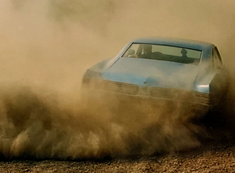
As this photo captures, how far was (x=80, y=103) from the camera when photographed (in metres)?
4.34

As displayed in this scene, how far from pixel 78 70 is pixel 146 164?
3.67 m

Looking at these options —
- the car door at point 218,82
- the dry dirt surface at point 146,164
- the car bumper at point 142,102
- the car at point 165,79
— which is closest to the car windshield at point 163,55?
the car at point 165,79

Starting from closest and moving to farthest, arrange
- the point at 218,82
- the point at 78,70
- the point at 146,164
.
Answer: the point at 146,164, the point at 218,82, the point at 78,70

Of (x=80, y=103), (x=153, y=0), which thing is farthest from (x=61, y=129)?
(x=153, y=0)

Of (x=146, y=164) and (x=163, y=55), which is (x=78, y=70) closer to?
(x=163, y=55)

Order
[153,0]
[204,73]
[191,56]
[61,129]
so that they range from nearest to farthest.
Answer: [61,129] < [204,73] < [191,56] < [153,0]

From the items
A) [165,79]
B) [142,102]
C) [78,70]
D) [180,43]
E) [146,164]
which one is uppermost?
[180,43]

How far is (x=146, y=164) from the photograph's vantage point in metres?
2.96

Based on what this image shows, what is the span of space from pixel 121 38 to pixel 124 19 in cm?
237

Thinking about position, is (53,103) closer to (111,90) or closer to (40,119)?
(40,119)

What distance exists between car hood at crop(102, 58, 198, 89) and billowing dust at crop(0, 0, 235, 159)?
1.17 ft

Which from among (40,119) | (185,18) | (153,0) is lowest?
(40,119)

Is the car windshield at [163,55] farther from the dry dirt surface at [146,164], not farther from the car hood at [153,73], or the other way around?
the dry dirt surface at [146,164]

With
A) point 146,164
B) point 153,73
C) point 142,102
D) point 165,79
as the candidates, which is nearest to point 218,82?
point 165,79
